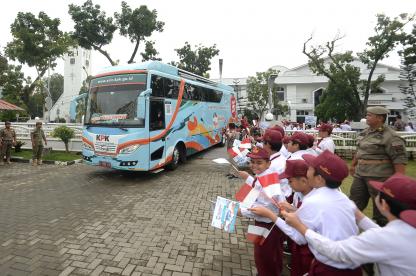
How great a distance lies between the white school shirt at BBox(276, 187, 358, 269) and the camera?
1962mm

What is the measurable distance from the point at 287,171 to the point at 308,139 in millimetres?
1946

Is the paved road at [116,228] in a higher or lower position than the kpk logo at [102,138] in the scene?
lower

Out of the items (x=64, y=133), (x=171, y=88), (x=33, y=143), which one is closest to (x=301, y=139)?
(x=171, y=88)

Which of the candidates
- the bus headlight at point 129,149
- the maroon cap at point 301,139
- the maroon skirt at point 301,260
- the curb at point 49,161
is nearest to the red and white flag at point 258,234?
the maroon skirt at point 301,260

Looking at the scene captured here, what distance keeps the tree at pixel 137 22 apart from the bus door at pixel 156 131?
17.1 meters

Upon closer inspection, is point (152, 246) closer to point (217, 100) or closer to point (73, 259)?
point (73, 259)

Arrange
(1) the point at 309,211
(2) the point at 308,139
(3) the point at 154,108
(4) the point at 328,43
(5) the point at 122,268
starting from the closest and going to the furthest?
(1) the point at 309,211 → (5) the point at 122,268 → (2) the point at 308,139 → (3) the point at 154,108 → (4) the point at 328,43

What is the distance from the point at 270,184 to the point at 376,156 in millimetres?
2245

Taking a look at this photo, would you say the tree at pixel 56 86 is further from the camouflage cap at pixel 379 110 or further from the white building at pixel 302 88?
the camouflage cap at pixel 379 110

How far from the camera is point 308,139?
13.7 ft

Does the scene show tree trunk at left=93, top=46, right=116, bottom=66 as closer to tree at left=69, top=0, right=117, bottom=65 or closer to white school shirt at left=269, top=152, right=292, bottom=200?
tree at left=69, top=0, right=117, bottom=65

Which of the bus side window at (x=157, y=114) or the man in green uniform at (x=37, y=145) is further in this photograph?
the man in green uniform at (x=37, y=145)

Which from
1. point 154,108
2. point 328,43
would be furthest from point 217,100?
point 328,43

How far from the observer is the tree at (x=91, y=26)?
872 inches
